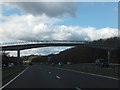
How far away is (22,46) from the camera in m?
129

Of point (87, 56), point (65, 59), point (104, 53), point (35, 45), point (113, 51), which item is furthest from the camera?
point (65, 59)

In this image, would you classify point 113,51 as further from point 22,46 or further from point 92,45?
point 22,46

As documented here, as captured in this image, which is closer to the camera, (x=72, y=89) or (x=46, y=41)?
(x=72, y=89)

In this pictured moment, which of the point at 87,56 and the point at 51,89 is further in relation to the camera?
the point at 87,56

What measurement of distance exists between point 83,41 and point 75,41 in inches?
118

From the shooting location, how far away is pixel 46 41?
427ft

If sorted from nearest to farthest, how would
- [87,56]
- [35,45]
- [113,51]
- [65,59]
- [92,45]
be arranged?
[113,51], [92,45], [35,45], [87,56], [65,59]

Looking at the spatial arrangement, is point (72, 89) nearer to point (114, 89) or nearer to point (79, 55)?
point (114, 89)

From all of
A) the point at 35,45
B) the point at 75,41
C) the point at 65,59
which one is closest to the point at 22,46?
the point at 35,45

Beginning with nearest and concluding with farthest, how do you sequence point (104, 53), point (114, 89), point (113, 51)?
point (114, 89), point (113, 51), point (104, 53)

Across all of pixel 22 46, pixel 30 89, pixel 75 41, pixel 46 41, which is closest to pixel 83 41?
pixel 75 41

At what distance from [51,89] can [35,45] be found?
116m

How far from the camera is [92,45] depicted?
12481 cm

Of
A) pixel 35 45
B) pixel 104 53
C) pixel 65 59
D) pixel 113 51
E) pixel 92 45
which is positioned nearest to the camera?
pixel 113 51
